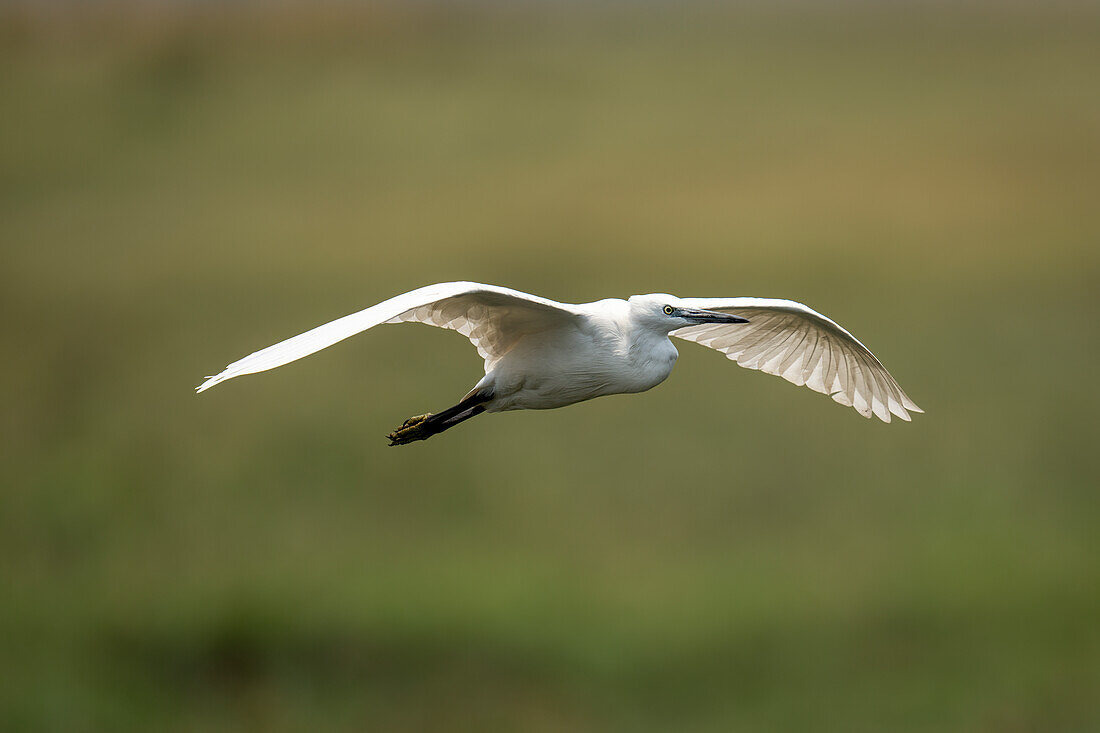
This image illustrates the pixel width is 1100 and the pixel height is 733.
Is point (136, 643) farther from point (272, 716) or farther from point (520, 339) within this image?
point (520, 339)

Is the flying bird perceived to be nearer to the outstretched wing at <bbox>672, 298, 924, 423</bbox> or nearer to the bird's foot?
the bird's foot

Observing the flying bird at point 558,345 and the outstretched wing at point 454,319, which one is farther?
the flying bird at point 558,345

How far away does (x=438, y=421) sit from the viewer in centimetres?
596

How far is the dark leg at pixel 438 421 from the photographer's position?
5.95 m

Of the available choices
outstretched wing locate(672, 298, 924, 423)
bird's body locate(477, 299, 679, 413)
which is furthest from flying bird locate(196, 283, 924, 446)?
outstretched wing locate(672, 298, 924, 423)

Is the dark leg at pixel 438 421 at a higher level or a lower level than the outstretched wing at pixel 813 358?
lower

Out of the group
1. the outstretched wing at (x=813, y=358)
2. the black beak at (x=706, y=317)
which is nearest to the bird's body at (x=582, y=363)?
the black beak at (x=706, y=317)

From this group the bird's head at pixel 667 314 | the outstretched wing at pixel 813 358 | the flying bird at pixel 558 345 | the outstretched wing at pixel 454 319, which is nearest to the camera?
the outstretched wing at pixel 454 319

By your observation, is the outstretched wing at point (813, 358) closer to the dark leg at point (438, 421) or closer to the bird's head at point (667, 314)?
the bird's head at point (667, 314)

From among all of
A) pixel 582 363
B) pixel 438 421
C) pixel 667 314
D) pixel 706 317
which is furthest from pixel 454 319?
pixel 706 317

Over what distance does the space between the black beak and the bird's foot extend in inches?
Answer: 49.7

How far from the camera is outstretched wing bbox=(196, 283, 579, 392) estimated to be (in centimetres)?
438

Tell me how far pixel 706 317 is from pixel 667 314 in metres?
0.19

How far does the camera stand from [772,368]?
7.35 m
